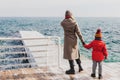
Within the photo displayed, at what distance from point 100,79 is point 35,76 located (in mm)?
1803

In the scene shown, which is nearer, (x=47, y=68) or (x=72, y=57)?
(x=72, y=57)

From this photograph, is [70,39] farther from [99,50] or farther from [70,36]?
[99,50]

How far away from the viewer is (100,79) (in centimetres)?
798

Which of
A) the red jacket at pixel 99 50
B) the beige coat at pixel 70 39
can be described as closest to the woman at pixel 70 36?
the beige coat at pixel 70 39

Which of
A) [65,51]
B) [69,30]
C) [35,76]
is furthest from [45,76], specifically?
[69,30]

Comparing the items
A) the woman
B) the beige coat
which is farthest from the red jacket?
Result: the beige coat

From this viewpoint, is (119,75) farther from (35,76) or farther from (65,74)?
(35,76)

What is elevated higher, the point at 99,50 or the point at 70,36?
the point at 70,36

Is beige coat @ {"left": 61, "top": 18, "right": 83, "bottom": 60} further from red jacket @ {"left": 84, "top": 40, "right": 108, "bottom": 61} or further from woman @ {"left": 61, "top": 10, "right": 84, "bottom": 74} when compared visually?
red jacket @ {"left": 84, "top": 40, "right": 108, "bottom": 61}

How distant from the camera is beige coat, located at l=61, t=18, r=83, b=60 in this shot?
8164mm

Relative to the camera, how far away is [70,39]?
27.2 ft

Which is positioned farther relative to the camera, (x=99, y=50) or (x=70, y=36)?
(x=70, y=36)

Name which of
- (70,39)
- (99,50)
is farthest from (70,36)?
(99,50)

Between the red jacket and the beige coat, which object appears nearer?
the red jacket
